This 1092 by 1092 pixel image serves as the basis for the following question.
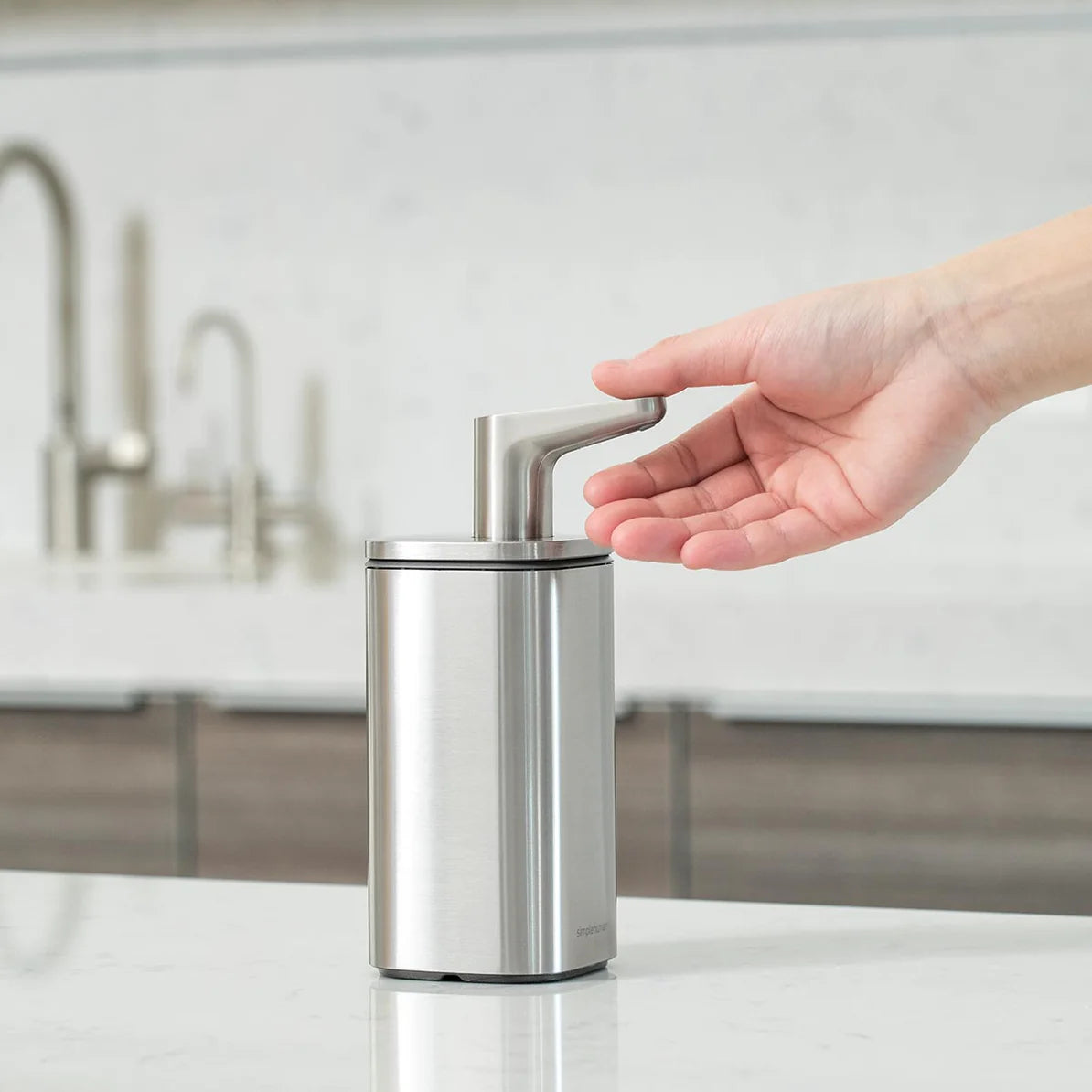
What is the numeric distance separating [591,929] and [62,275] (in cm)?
215

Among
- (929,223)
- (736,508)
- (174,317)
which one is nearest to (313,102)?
(174,317)

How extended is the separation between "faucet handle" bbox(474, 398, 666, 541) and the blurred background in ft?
4.26

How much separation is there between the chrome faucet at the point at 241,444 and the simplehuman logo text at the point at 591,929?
6.18 feet

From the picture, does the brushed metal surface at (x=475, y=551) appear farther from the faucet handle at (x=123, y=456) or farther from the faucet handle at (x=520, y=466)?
the faucet handle at (x=123, y=456)

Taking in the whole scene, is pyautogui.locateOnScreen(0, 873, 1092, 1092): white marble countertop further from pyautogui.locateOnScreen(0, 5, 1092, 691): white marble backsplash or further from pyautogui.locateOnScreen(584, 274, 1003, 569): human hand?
pyautogui.locateOnScreen(0, 5, 1092, 691): white marble backsplash

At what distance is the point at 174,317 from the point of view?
2.49m

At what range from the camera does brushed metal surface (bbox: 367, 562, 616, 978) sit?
0.61 meters

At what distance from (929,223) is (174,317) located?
1.25 m

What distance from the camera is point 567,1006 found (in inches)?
23.1

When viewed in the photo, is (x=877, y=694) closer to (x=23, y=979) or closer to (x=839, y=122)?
(x=839, y=122)

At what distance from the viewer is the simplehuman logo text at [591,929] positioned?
Result: 0.62 meters

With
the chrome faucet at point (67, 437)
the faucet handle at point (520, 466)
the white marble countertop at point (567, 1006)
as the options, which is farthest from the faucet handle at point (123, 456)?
the faucet handle at point (520, 466)

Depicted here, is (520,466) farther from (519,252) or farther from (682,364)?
(519,252)

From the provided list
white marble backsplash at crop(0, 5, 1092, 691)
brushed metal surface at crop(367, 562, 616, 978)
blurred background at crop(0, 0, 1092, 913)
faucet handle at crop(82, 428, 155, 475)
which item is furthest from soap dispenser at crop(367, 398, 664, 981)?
faucet handle at crop(82, 428, 155, 475)
